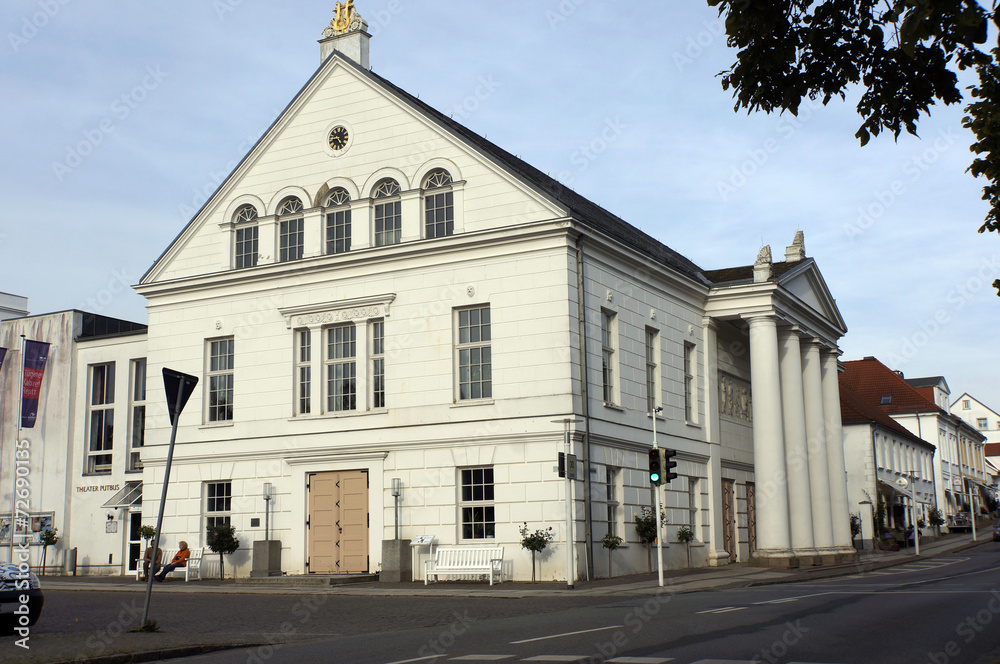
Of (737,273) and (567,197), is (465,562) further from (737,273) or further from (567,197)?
(737,273)

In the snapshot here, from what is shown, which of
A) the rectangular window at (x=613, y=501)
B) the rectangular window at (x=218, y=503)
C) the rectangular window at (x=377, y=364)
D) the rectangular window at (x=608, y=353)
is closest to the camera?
the rectangular window at (x=613, y=501)

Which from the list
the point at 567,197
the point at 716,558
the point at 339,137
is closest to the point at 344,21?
the point at 339,137

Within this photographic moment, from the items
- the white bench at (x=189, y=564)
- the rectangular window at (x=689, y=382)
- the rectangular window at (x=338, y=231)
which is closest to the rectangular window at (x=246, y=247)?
the rectangular window at (x=338, y=231)

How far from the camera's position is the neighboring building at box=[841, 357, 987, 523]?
249ft

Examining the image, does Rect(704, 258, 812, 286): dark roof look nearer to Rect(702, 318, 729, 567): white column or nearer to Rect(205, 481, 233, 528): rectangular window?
Rect(702, 318, 729, 567): white column

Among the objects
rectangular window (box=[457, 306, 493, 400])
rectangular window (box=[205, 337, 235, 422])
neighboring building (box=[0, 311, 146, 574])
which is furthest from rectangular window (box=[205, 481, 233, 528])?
rectangular window (box=[457, 306, 493, 400])

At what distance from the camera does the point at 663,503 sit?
3109cm

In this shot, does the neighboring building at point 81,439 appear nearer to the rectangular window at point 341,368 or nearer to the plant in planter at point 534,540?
the rectangular window at point 341,368

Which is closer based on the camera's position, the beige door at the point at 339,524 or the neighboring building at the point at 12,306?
the beige door at the point at 339,524

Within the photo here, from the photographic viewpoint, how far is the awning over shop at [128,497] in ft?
118

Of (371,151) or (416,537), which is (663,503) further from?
(371,151)

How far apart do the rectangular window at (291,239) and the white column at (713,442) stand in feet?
45.4

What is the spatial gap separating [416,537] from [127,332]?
16.0 metres

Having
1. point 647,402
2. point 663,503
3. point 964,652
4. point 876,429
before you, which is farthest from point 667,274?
point 876,429
